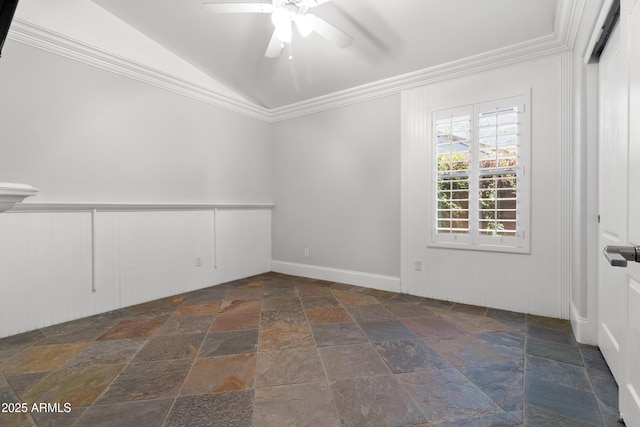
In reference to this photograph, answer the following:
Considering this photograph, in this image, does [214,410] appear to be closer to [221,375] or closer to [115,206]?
[221,375]

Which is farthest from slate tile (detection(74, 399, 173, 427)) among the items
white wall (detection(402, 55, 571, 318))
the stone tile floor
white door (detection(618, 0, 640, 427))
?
white wall (detection(402, 55, 571, 318))

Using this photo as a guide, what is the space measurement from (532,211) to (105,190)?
13.2ft

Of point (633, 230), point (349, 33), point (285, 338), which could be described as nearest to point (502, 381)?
point (633, 230)

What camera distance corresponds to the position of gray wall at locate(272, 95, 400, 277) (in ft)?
11.8

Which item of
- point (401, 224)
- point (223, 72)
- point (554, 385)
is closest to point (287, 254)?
point (401, 224)

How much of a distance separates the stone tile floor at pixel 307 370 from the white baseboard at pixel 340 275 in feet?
2.28

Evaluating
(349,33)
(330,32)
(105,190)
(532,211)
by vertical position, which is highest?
(349,33)

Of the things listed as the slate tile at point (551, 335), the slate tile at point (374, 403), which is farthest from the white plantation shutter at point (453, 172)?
the slate tile at point (374, 403)

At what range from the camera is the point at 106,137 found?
9.61ft

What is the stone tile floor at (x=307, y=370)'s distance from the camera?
1.45 metres

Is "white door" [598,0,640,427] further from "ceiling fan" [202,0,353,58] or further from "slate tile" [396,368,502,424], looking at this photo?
"ceiling fan" [202,0,353,58]

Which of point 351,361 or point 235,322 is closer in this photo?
point 351,361

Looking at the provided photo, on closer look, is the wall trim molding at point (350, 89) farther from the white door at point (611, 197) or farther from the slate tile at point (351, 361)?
the slate tile at point (351, 361)

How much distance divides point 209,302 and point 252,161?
2121 millimetres
